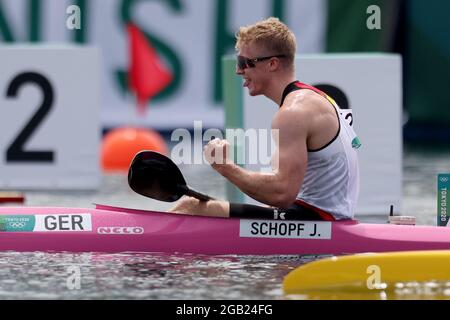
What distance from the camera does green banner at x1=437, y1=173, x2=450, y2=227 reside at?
268 inches

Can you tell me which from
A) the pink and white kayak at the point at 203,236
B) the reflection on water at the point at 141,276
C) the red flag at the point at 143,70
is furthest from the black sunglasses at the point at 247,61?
the red flag at the point at 143,70

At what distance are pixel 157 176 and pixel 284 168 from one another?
2.28ft

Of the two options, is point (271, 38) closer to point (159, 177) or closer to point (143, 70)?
point (159, 177)

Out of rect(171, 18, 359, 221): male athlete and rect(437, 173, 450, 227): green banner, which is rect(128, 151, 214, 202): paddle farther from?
rect(437, 173, 450, 227): green banner

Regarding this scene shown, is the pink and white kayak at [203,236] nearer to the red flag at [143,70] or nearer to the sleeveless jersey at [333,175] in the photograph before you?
the sleeveless jersey at [333,175]

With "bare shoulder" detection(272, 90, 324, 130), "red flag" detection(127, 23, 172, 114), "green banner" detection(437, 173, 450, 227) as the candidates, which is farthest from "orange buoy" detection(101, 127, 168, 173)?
"bare shoulder" detection(272, 90, 324, 130)

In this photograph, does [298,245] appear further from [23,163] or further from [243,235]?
[23,163]

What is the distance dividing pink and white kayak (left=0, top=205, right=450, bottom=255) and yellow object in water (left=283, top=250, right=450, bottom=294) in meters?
0.56

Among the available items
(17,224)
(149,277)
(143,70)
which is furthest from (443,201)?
(143,70)

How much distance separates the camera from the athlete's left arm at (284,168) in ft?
20.1

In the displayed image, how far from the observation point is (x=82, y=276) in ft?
19.1

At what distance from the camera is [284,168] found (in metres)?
6.12

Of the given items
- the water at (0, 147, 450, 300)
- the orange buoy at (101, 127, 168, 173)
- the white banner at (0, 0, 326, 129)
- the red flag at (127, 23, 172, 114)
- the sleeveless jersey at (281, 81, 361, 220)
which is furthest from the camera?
the white banner at (0, 0, 326, 129)
